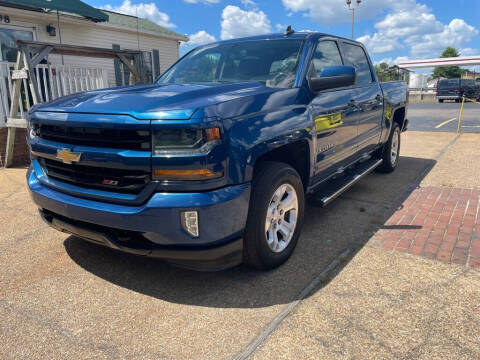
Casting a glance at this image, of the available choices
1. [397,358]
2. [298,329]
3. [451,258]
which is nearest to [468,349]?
[397,358]

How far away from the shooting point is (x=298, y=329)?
2.38 m

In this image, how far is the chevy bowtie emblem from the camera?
2.63 meters

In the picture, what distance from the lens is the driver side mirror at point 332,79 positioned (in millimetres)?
3318

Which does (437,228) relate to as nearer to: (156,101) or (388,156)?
(388,156)

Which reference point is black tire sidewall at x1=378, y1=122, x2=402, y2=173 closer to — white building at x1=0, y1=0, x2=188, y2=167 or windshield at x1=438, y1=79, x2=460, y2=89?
white building at x1=0, y1=0, x2=188, y2=167

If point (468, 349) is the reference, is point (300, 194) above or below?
above

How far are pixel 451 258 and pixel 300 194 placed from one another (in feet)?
4.59

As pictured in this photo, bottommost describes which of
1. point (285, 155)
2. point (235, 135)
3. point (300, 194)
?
point (300, 194)

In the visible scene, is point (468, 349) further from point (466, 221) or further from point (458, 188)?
point (458, 188)

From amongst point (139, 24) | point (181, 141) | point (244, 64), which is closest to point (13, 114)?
point (244, 64)

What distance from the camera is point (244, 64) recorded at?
12.6 ft

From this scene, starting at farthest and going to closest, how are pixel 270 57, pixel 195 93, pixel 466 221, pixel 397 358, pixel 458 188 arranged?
pixel 458 188
pixel 466 221
pixel 270 57
pixel 195 93
pixel 397 358

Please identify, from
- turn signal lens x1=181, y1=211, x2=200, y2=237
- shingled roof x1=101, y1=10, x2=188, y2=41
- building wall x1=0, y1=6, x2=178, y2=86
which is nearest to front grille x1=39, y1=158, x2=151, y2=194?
turn signal lens x1=181, y1=211, x2=200, y2=237

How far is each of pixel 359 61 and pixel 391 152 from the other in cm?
187
